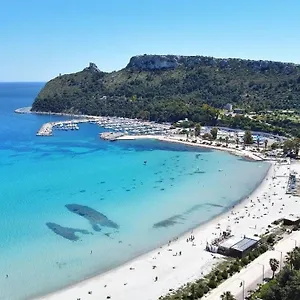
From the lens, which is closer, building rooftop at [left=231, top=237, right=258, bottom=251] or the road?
the road

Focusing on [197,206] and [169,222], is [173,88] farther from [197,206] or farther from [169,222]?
[169,222]

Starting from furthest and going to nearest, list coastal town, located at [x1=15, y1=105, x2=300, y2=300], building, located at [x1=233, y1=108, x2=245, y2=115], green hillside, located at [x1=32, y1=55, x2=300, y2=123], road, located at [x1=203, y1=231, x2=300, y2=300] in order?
green hillside, located at [x1=32, y1=55, x2=300, y2=123]
building, located at [x1=233, y1=108, x2=245, y2=115]
coastal town, located at [x1=15, y1=105, x2=300, y2=300]
road, located at [x1=203, y1=231, x2=300, y2=300]

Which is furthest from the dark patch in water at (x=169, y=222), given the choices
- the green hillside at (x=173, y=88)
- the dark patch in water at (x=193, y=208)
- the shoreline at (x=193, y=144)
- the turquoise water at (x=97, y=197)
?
the green hillside at (x=173, y=88)

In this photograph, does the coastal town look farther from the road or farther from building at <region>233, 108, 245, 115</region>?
building at <region>233, 108, 245, 115</region>

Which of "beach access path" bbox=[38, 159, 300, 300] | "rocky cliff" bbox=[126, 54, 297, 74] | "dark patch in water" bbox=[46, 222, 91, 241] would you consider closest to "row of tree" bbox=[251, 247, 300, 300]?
"beach access path" bbox=[38, 159, 300, 300]

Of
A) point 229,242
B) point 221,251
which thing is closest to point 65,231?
point 221,251

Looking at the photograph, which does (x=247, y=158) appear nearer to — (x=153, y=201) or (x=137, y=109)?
(x=153, y=201)

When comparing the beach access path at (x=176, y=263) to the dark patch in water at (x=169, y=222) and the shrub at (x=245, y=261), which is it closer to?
the shrub at (x=245, y=261)

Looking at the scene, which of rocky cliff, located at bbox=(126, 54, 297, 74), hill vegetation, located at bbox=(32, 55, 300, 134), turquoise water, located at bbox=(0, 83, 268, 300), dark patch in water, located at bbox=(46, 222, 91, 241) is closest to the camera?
turquoise water, located at bbox=(0, 83, 268, 300)
